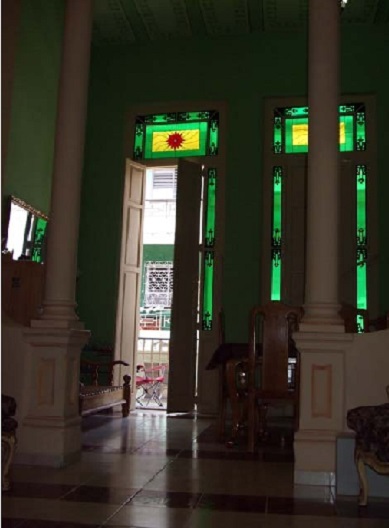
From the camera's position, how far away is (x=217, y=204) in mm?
8109

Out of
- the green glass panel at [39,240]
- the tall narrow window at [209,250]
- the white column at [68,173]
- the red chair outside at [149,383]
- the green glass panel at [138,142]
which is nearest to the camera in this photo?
the white column at [68,173]

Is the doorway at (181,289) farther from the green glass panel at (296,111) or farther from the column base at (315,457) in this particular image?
the column base at (315,457)

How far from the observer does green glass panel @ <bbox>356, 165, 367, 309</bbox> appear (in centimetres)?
762

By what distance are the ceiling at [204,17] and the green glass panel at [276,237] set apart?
1.99 metres

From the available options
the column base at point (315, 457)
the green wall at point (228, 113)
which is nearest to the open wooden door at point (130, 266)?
the green wall at point (228, 113)

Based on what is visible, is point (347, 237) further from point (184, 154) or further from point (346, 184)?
point (184, 154)

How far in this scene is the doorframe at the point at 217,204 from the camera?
304 inches

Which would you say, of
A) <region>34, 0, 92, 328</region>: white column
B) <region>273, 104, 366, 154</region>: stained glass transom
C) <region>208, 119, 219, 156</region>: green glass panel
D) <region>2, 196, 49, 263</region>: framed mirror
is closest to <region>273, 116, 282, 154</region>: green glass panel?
<region>273, 104, 366, 154</region>: stained glass transom

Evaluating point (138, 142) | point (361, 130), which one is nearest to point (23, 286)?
point (138, 142)

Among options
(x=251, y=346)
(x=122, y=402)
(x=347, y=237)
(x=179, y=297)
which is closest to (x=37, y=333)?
(x=251, y=346)

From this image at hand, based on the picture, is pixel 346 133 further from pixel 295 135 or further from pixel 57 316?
pixel 57 316

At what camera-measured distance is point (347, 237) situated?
7684mm

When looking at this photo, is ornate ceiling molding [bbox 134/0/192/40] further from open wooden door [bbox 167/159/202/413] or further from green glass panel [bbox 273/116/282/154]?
open wooden door [bbox 167/159/202/413]

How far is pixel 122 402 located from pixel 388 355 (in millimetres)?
3859
